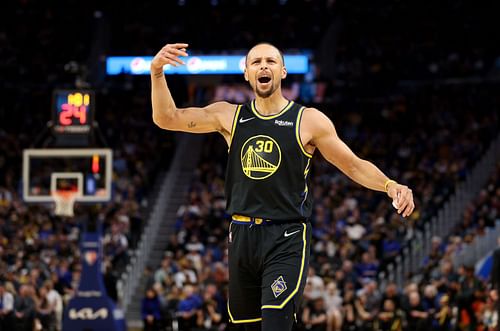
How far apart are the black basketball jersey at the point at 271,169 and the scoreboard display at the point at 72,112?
11285 millimetres

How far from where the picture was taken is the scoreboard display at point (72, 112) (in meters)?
18.1

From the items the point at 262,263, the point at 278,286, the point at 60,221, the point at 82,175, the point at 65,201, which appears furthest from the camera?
the point at 60,221

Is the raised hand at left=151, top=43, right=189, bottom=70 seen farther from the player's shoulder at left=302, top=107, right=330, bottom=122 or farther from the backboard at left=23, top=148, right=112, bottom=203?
the backboard at left=23, top=148, right=112, bottom=203

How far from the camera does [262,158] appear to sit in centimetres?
701

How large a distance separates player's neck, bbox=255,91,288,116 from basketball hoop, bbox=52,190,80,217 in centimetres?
1190

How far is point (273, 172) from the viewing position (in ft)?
23.0

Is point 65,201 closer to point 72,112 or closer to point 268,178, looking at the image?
point 72,112

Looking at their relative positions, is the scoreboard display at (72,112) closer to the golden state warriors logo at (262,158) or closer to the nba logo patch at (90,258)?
the nba logo patch at (90,258)

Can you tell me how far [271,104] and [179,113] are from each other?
66 cm

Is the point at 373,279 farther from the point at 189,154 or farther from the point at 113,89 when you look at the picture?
the point at 113,89

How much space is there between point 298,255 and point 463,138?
2363cm

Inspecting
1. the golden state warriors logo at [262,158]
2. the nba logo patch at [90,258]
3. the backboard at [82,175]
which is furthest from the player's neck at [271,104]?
the nba logo patch at [90,258]

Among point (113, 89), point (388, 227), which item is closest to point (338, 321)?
point (388, 227)

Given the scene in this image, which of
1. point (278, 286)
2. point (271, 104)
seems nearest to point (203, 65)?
point (271, 104)
